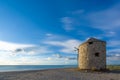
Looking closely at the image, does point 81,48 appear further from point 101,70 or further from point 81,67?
point 101,70

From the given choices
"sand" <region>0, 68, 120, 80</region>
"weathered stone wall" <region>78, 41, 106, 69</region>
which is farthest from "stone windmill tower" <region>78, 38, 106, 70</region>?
"sand" <region>0, 68, 120, 80</region>

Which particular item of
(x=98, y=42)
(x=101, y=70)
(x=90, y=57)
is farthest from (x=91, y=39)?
(x=101, y=70)

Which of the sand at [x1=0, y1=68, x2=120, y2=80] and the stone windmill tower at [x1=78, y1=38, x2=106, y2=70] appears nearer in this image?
the sand at [x1=0, y1=68, x2=120, y2=80]

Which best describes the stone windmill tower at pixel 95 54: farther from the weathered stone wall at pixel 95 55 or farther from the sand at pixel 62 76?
the sand at pixel 62 76

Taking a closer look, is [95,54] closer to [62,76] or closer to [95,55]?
[95,55]

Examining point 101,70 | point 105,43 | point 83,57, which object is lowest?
point 101,70

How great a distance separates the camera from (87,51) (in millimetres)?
29688

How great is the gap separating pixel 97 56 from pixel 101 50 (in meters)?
1.28

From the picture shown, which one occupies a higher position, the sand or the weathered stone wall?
the weathered stone wall

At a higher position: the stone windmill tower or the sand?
the stone windmill tower

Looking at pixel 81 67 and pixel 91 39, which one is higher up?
pixel 91 39

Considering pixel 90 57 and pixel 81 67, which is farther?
pixel 81 67

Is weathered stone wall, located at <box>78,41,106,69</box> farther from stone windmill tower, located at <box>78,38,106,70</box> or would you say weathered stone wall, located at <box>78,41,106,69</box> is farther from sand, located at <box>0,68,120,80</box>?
sand, located at <box>0,68,120,80</box>

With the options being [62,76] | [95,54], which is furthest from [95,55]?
[62,76]
